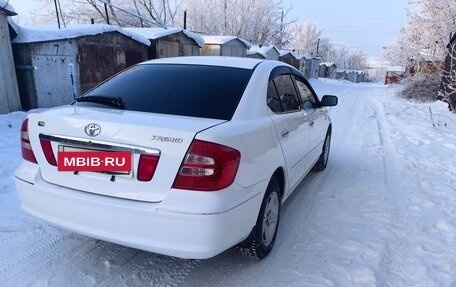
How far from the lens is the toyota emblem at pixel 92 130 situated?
7.72 feet

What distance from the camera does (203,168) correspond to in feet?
7.30

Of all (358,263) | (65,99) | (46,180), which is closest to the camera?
(46,180)

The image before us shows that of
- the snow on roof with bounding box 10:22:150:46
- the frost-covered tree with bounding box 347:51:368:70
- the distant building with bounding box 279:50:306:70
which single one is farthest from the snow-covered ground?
the frost-covered tree with bounding box 347:51:368:70

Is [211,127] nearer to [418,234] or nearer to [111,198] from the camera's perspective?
[111,198]

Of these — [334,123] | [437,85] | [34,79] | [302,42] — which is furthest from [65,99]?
[302,42]

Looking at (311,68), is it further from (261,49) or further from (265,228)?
(265,228)

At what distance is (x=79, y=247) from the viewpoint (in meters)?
3.09

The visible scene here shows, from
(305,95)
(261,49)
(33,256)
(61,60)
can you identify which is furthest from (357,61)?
(33,256)

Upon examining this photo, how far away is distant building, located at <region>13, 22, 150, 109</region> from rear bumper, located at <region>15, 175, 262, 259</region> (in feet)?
20.8

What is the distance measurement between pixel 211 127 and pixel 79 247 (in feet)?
5.50

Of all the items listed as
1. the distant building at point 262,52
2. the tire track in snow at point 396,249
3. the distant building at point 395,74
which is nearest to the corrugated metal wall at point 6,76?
the tire track in snow at point 396,249

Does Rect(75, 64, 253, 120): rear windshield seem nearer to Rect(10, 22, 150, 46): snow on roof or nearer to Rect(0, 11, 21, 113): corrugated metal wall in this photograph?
Rect(0, 11, 21, 113): corrugated metal wall

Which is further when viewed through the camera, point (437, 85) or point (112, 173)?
point (437, 85)

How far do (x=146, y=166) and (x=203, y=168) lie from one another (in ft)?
1.17
